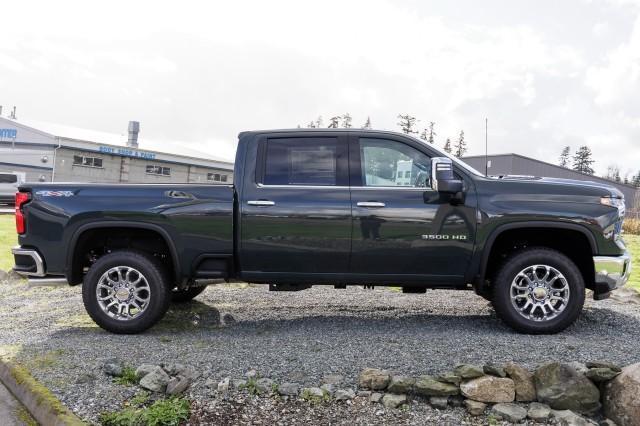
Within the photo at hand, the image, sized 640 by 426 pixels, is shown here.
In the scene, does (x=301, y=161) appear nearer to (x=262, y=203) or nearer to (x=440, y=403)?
(x=262, y=203)

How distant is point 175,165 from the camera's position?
3712 centimetres

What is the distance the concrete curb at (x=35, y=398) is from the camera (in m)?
3.63

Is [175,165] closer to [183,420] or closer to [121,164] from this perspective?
[121,164]

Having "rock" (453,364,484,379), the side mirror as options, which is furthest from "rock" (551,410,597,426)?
the side mirror

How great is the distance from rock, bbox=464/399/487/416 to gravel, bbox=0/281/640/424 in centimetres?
5

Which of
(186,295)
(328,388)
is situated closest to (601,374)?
(328,388)

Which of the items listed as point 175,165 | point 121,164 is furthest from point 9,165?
point 175,165

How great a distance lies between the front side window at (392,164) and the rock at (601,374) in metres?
2.18

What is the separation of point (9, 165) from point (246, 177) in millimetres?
31344

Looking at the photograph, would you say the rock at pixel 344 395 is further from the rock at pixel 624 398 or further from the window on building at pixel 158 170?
the window on building at pixel 158 170

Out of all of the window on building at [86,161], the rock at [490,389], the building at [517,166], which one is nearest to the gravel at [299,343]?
the rock at [490,389]

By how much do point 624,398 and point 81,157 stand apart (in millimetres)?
33545

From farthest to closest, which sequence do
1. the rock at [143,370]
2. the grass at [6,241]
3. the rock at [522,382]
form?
1. the grass at [6,241]
2. the rock at [143,370]
3. the rock at [522,382]

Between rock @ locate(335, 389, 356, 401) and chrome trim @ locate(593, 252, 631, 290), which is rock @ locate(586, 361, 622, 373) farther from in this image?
rock @ locate(335, 389, 356, 401)
